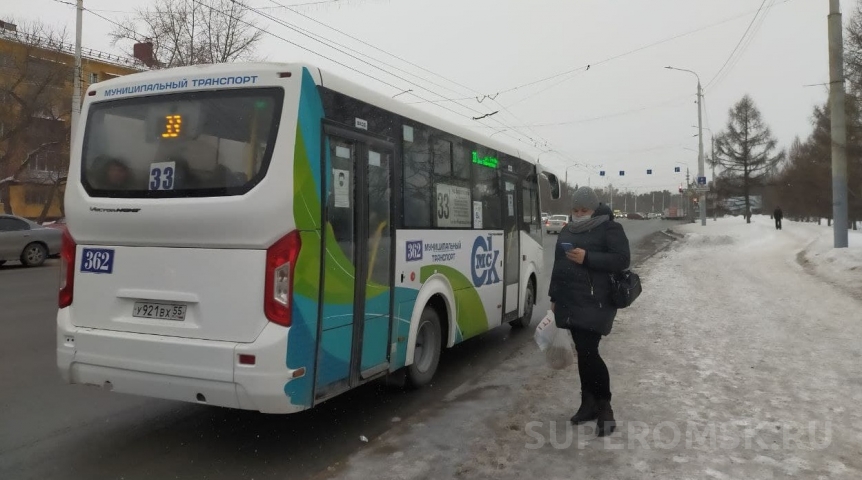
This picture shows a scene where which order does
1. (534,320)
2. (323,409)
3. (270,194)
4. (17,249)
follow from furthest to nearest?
(17,249) → (534,320) → (323,409) → (270,194)

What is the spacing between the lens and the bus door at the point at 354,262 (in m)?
4.33

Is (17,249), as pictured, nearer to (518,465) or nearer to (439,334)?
(439,334)

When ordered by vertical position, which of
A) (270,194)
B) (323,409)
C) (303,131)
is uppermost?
(303,131)

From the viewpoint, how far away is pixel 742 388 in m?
5.62

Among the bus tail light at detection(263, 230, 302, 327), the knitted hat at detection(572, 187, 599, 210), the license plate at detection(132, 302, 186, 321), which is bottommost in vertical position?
the license plate at detection(132, 302, 186, 321)

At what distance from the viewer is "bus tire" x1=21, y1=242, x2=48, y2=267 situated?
18031 millimetres

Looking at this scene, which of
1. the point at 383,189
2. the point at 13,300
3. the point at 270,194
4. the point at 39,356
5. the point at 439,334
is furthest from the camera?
the point at 13,300

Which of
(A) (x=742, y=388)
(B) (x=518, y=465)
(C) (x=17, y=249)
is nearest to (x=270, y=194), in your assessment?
(B) (x=518, y=465)

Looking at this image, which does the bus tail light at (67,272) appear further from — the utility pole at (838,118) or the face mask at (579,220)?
the utility pole at (838,118)

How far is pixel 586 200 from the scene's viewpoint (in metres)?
4.75

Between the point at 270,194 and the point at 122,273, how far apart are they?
4.49ft

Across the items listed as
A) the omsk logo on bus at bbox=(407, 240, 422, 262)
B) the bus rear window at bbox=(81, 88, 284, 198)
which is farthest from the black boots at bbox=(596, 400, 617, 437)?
the bus rear window at bbox=(81, 88, 284, 198)

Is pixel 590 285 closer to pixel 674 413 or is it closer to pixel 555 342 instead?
pixel 555 342

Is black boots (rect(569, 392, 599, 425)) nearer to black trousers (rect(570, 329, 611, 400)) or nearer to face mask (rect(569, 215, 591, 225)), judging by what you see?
black trousers (rect(570, 329, 611, 400))
